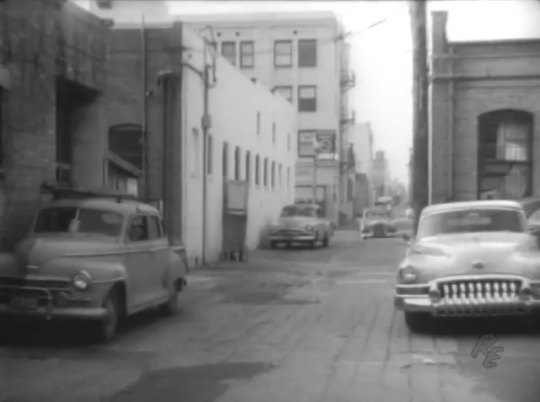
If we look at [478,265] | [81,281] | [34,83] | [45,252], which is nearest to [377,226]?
[34,83]

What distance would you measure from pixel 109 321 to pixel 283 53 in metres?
41.0

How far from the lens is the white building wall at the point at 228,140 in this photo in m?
23.4

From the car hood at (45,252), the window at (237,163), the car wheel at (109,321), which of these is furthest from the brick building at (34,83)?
the window at (237,163)

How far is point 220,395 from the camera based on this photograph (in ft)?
25.0

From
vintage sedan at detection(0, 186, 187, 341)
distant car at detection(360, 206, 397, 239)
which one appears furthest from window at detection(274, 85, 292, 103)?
vintage sedan at detection(0, 186, 187, 341)

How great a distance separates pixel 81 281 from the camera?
10.3 m

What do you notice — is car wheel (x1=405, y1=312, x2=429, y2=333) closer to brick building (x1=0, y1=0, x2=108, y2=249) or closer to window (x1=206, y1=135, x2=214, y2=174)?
brick building (x1=0, y1=0, x2=108, y2=249)

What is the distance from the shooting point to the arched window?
67.1 ft

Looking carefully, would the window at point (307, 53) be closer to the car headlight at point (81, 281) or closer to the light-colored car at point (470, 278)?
the light-colored car at point (470, 278)

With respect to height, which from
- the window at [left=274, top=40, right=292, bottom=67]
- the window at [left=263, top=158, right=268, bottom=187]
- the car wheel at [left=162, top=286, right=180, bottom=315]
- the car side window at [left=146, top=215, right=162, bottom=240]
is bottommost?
the car wheel at [left=162, top=286, right=180, bottom=315]

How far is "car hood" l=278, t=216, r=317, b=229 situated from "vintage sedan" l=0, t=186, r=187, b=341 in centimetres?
1982

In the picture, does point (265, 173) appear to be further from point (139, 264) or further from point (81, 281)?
point (81, 281)

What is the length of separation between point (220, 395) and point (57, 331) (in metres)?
4.54

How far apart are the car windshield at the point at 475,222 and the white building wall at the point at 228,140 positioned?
11.4 meters
